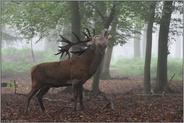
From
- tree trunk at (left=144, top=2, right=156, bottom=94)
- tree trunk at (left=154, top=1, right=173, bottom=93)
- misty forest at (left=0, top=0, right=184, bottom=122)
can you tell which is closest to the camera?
misty forest at (left=0, top=0, right=184, bottom=122)

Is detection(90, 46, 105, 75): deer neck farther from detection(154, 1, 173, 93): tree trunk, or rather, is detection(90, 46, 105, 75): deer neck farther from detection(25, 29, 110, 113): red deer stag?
detection(154, 1, 173, 93): tree trunk

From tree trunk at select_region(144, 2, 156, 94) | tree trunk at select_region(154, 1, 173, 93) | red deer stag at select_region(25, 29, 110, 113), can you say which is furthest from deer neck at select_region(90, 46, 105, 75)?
tree trunk at select_region(154, 1, 173, 93)

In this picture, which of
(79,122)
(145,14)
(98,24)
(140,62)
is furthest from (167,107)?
(140,62)

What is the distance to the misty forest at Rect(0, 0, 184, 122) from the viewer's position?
7.96 metres

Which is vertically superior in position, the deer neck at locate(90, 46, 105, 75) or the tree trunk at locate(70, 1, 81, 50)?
the tree trunk at locate(70, 1, 81, 50)

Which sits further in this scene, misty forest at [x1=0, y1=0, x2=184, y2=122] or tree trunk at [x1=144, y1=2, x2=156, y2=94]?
tree trunk at [x1=144, y1=2, x2=156, y2=94]

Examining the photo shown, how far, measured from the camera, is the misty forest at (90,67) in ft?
26.1

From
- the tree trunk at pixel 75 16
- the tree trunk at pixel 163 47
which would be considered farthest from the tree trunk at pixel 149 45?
the tree trunk at pixel 75 16

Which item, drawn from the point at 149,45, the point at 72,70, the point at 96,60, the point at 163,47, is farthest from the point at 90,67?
the point at 163,47

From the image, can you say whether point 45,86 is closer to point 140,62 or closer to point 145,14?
point 145,14

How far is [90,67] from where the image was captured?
8039mm

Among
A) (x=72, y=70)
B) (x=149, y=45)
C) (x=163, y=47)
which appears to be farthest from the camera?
(x=163, y=47)

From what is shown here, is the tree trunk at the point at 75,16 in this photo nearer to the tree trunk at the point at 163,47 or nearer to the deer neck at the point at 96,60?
the tree trunk at the point at 163,47

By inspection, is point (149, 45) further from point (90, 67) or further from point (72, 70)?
point (72, 70)
